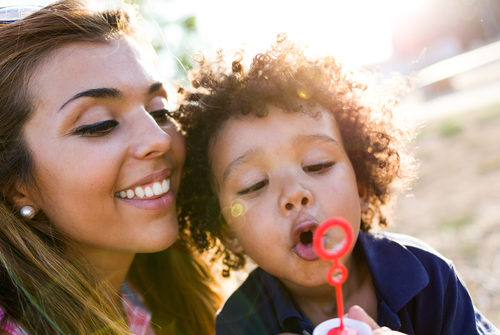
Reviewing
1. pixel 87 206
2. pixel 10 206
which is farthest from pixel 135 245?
pixel 10 206

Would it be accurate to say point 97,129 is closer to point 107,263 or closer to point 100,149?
point 100,149

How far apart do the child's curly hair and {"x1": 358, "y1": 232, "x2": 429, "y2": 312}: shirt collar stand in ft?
1.03

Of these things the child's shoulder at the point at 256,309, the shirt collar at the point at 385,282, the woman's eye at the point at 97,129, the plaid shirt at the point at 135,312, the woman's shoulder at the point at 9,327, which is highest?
the woman's eye at the point at 97,129

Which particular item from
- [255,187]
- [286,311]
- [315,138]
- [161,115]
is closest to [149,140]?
[161,115]

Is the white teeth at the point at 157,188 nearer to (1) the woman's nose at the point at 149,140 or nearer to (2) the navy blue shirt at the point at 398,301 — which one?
(1) the woman's nose at the point at 149,140

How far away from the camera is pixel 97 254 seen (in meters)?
2.35

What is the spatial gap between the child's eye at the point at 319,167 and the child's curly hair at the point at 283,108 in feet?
0.89

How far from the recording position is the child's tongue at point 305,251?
6.46ft

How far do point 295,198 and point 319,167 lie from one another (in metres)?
0.23

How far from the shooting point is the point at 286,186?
6.46 feet

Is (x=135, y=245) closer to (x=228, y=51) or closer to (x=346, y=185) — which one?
(x=346, y=185)

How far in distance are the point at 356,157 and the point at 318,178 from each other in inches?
20.0

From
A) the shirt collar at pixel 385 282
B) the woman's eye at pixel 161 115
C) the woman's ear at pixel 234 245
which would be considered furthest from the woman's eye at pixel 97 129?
the shirt collar at pixel 385 282

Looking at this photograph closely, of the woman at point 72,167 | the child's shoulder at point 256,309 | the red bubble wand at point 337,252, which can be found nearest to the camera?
the red bubble wand at point 337,252
